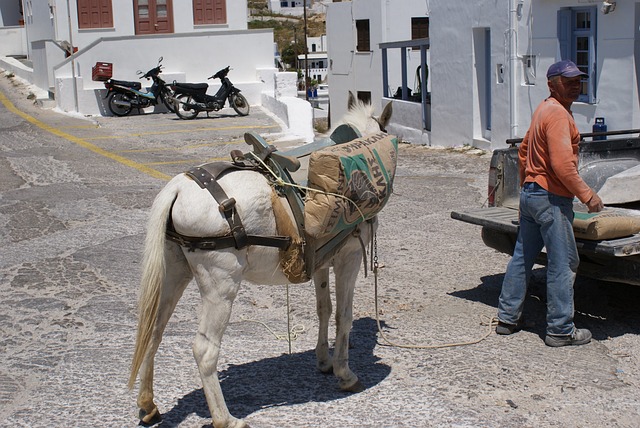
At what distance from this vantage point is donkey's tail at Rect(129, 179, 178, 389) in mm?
4344

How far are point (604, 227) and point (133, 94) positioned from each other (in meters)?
20.0

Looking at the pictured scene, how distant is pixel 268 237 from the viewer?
4539 mm

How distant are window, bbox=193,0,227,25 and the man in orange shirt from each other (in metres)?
25.5

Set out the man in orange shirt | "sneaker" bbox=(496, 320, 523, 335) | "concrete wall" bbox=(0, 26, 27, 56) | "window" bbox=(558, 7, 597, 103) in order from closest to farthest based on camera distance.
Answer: the man in orange shirt < "sneaker" bbox=(496, 320, 523, 335) < "window" bbox=(558, 7, 597, 103) < "concrete wall" bbox=(0, 26, 27, 56)

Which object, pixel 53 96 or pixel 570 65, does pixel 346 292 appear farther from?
pixel 53 96

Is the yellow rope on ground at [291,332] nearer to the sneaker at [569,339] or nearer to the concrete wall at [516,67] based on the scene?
the sneaker at [569,339]

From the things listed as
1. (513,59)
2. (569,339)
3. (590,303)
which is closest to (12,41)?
(513,59)

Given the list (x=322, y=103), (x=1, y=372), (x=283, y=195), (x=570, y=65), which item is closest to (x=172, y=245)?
(x=283, y=195)

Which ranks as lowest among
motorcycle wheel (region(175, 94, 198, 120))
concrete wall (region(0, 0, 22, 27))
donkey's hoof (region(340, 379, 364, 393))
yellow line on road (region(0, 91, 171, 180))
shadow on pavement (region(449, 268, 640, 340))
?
shadow on pavement (region(449, 268, 640, 340))

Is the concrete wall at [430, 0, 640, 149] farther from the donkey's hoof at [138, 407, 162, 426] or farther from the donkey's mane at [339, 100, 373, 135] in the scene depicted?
the donkey's hoof at [138, 407, 162, 426]

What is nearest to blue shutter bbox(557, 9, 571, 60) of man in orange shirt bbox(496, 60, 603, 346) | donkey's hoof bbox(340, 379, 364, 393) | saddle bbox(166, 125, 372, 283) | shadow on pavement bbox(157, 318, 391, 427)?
man in orange shirt bbox(496, 60, 603, 346)

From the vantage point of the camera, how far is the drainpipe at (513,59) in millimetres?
16688

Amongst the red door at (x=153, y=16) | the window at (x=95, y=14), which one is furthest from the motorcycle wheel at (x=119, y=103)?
the red door at (x=153, y=16)

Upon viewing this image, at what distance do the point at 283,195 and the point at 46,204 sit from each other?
23.0 ft
